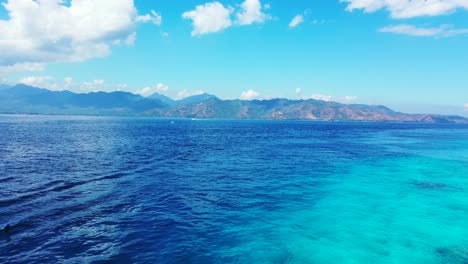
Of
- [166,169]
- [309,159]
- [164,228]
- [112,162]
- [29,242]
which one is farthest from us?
[309,159]

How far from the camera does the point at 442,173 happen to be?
180 ft

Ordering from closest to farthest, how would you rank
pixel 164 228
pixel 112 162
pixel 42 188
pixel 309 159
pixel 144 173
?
pixel 164 228
pixel 42 188
pixel 144 173
pixel 112 162
pixel 309 159

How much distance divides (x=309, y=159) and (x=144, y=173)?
128 feet

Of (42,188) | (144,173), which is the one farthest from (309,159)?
(42,188)

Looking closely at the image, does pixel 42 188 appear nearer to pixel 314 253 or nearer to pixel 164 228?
pixel 164 228

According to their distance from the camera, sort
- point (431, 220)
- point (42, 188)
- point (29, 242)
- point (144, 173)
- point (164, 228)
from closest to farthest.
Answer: point (29, 242) → point (164, 228) → point (431, 220) → point (42, 188) → point (144, 173)

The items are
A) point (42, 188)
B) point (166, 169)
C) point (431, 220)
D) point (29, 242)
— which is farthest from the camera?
point (166, 169)

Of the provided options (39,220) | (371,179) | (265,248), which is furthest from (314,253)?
(371,179)

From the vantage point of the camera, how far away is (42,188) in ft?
119

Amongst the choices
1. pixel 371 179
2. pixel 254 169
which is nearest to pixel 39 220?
pixel 254 169

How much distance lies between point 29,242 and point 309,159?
190ft

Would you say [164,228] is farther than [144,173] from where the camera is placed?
No

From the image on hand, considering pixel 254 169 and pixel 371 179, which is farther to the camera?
pixel 254 169

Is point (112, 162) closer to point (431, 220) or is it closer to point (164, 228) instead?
point (164, 228)
